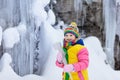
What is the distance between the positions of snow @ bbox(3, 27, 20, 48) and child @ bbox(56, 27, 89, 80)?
81.8 inches

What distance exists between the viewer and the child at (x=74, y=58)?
4.07 meters

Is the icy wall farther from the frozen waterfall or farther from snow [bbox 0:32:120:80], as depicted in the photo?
the frozen waterfall

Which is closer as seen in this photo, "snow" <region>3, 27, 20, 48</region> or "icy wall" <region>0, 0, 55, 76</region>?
"snow" <region>3, 27, 20, 48</region>

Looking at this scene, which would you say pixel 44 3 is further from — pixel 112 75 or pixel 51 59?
pixel 112 75

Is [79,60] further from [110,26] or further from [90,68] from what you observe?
[110,26]

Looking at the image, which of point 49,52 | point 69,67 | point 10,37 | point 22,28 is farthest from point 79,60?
point 49,52

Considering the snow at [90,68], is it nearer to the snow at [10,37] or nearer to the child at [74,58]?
the snow at [10,37]

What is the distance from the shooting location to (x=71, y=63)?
4.21 m

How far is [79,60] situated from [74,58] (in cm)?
8

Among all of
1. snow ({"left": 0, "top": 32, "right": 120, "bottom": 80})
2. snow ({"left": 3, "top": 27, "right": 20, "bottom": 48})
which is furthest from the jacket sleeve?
snow ({"left": 3, "top": 27, "right": 20, "bottom": 48})

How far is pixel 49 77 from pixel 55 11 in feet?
5.42

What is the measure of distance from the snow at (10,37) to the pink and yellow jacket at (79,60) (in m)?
2.20

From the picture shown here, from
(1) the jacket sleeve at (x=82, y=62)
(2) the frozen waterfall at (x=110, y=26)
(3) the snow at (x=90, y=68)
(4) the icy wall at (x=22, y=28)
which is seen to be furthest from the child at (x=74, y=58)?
(2) the frozen waterfall at (x=110, y=26)

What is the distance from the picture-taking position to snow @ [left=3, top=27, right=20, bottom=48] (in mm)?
6211
